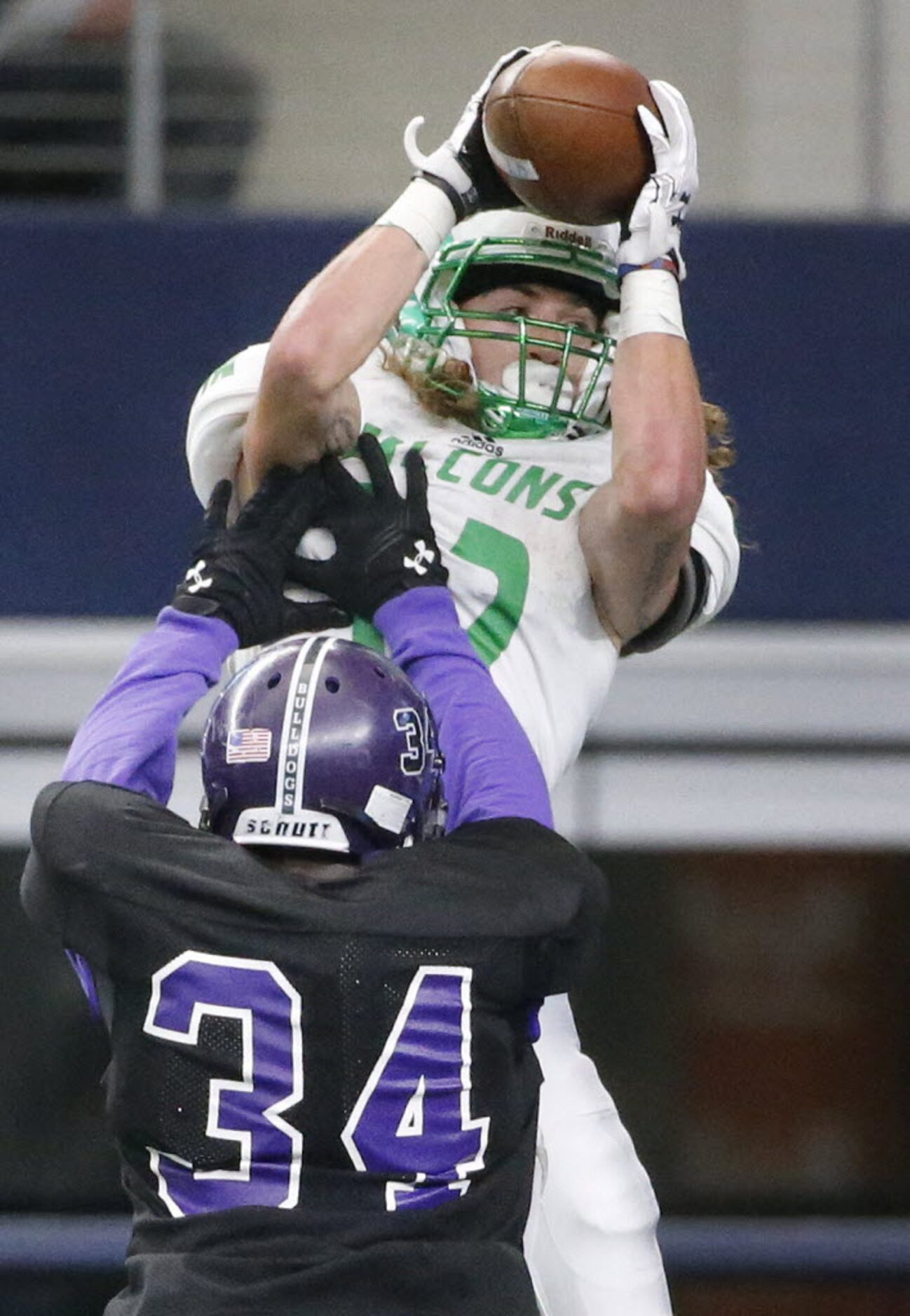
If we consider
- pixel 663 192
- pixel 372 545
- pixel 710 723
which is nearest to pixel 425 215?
pixel 663 192

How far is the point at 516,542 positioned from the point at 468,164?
0.43 metres

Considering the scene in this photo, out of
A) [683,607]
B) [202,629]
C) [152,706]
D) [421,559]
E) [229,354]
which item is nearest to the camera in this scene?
[152,706]

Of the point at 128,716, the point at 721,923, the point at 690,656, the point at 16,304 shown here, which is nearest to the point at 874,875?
the point at 721,923

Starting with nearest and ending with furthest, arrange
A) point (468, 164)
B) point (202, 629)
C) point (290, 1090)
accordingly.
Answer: point (290, 1090) → point (202, 629) → point (468, 164)

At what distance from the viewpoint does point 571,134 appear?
88.5 inches

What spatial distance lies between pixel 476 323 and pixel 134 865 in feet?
3.15

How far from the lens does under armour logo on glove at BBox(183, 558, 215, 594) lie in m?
2.22

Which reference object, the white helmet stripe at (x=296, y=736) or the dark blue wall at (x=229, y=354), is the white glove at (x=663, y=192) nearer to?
the white helmet stripe at (x=296, y=736)

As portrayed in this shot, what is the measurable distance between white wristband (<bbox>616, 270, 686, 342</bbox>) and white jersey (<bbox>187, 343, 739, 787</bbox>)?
246 mm

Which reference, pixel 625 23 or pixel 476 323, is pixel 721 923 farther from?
pixel 625 23

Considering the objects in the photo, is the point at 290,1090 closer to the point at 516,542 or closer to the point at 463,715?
the point at 463,715

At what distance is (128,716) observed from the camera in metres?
2.02

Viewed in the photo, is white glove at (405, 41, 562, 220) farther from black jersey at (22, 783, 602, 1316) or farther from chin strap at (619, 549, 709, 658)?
black jersey at (22, 783, 602, 1316)

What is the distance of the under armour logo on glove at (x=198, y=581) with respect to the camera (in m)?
2.22
